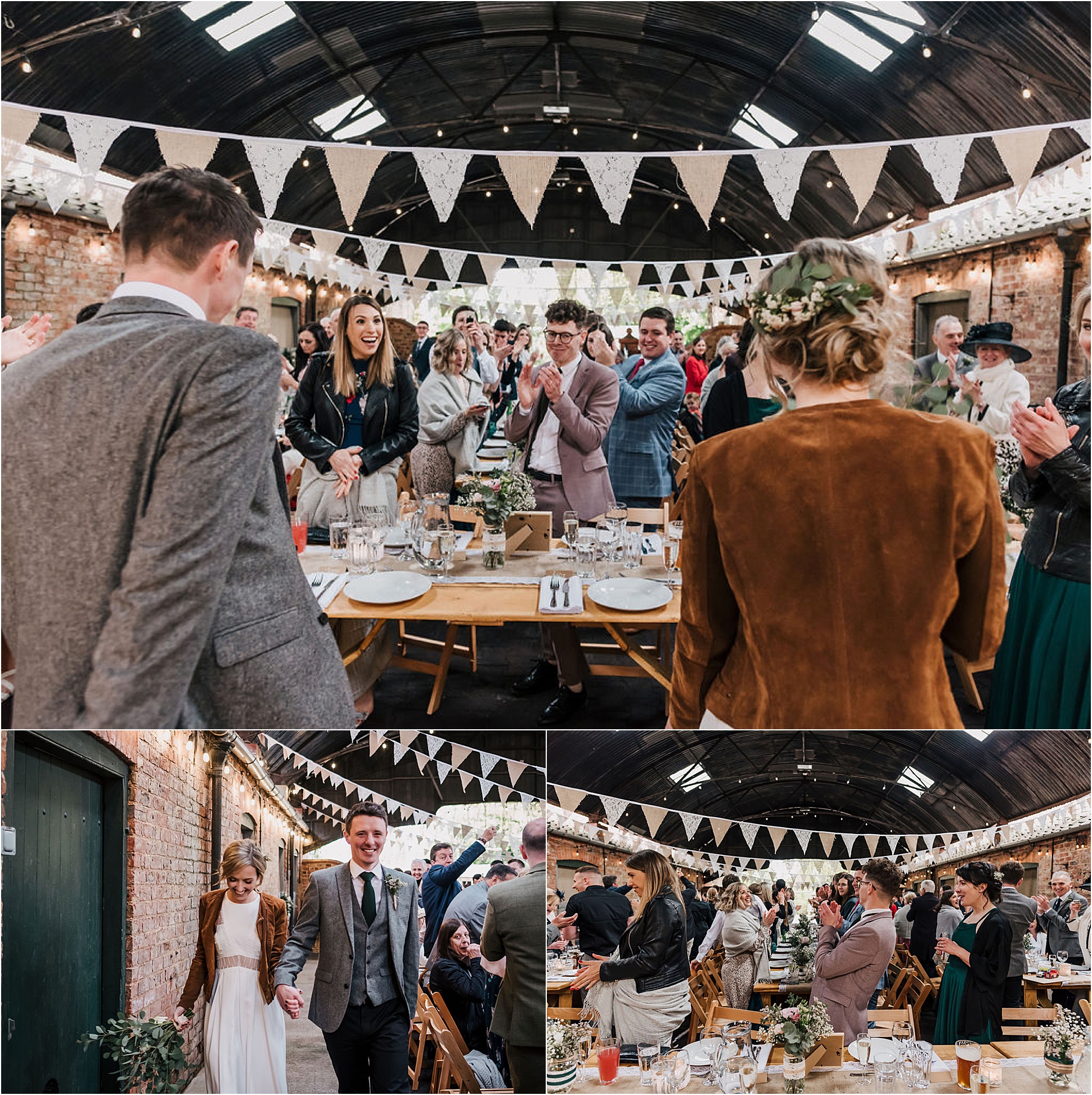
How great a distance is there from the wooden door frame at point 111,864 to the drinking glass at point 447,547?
44.7 inches

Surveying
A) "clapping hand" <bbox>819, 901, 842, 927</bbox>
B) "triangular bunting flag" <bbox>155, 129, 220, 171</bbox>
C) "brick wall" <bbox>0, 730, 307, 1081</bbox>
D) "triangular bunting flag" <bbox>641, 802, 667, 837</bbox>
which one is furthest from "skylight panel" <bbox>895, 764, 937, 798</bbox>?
"triangular bunting flag" <bbox>155, 129, 220, 171</bbox>

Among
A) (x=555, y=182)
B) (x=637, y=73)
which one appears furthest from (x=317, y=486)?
(x=637, y=73)

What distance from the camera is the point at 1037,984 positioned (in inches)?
112

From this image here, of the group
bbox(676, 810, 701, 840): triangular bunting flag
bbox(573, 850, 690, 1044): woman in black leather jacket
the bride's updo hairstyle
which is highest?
the bride's updo hairstyle

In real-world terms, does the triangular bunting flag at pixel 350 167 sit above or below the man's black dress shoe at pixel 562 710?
above

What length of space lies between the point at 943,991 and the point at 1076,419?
1754 mm

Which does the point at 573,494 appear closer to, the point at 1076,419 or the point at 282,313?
the point at 282,313

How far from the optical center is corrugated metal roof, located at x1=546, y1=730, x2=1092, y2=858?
262 centimetres

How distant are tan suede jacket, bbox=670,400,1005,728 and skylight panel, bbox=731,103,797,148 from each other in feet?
4.24

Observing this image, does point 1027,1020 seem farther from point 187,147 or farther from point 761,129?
point 187,147

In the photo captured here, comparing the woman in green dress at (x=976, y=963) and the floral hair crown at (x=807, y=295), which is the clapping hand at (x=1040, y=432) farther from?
the woman in green dress at (x=976, y=963)

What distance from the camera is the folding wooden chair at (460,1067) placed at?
2.71m

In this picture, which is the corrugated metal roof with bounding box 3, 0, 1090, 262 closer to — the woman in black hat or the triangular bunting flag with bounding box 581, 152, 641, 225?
the triangular bunting flag with bounding box 581, 152, 641, 225

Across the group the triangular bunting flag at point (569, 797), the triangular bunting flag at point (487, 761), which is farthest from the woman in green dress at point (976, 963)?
the triangular bunting flag at point (487, 761)
